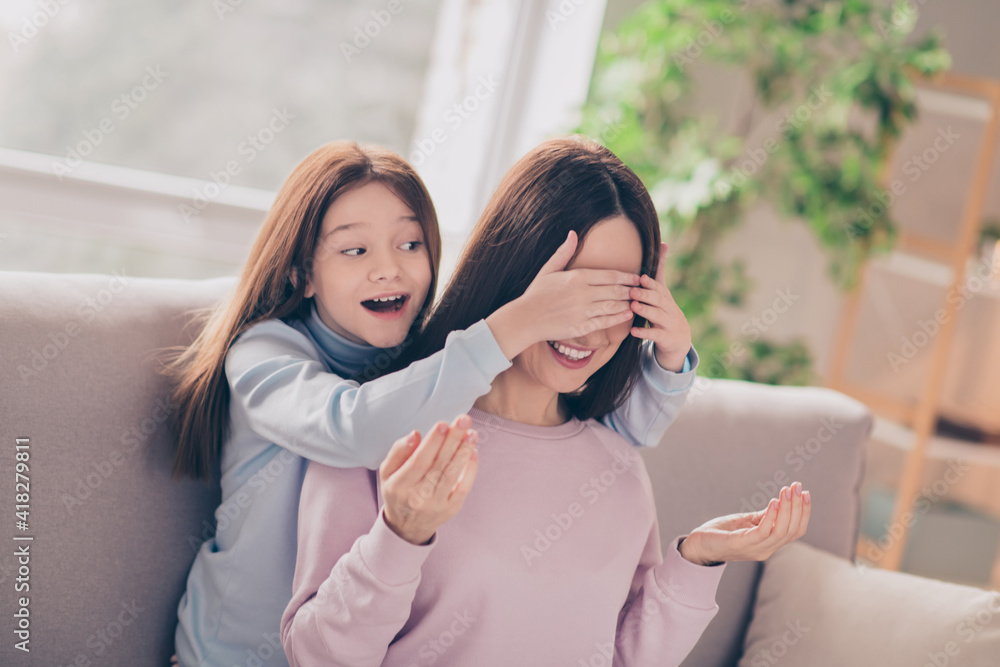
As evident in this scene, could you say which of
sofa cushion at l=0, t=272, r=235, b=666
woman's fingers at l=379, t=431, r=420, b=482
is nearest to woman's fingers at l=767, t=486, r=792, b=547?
woman's fingers at l=379, t=431, r=420, b=482

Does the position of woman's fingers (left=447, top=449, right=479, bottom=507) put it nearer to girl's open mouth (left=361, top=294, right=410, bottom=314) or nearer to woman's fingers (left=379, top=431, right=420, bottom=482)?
woman's fingers (left=379, top=431, right=420, bottom=482)

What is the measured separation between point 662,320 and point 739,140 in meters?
1.65

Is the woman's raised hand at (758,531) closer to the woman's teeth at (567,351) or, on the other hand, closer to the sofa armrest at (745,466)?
the woman's teeth at (567,351)

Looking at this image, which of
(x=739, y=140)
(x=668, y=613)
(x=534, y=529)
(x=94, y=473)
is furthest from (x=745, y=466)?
(x=739, y=140)

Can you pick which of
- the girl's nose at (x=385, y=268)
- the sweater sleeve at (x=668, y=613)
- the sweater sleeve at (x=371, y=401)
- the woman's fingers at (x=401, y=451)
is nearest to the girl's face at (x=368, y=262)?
the girl's nose at (x=385, y=268)

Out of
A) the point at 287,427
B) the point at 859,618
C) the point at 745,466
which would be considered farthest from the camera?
the point at 745,466

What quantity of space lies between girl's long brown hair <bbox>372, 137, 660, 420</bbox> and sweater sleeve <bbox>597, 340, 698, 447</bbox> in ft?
0.55

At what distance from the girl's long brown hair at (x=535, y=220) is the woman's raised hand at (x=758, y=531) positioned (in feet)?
1.09

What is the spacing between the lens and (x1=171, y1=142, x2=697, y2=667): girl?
1.09 m

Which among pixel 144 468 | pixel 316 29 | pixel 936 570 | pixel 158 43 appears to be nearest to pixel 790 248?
pixel 936 570

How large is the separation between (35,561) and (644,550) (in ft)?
2.75

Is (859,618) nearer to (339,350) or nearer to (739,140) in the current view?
(339,350)

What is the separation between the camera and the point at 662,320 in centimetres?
105

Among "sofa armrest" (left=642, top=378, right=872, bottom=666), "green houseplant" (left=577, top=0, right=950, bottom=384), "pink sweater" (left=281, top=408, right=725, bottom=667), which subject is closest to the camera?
"pink sweater" (left=281, top=408, right=725, bottom=667)
